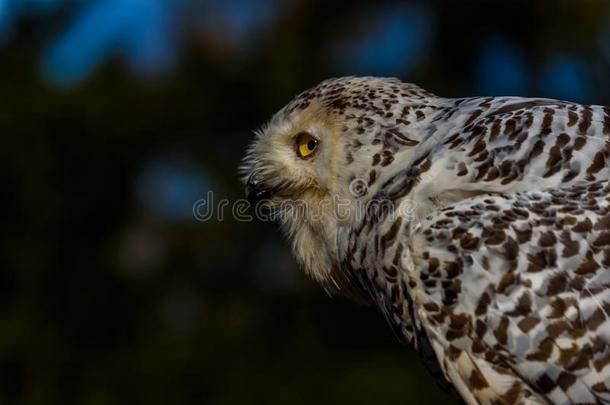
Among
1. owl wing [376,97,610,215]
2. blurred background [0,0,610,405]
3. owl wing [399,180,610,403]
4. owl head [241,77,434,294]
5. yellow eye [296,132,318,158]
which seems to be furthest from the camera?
blurred background [0,0,610,405]

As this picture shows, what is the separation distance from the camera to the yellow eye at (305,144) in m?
4.89

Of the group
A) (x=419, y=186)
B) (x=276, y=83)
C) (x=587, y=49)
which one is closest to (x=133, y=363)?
(x=276, y=83)

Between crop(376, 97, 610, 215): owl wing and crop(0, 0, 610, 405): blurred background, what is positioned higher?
crop(376, 97, 610, 215): owl wing

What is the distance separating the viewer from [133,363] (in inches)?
496

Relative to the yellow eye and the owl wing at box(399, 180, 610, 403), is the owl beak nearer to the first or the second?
the yellow eye

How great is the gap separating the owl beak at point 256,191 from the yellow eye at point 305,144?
25 cm

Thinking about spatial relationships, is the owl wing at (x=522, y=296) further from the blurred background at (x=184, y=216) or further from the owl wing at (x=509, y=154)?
the blurred background at (x=184, y=216)

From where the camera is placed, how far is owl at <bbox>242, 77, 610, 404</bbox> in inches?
155

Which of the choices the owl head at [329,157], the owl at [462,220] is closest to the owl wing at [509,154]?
the owl at [462,220]

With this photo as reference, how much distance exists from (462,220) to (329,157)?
2.77ft

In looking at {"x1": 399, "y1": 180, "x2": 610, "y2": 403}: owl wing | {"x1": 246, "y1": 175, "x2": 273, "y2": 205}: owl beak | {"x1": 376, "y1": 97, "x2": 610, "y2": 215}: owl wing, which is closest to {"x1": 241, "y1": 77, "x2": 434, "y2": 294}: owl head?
{"x1": 246, "y1": 175, "x2": 273, "y2": 205}: owl beak

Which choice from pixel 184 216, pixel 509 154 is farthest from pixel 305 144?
pixel 184 216

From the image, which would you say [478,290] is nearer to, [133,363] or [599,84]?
[133,363]

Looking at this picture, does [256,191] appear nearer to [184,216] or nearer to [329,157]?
[329,157]
